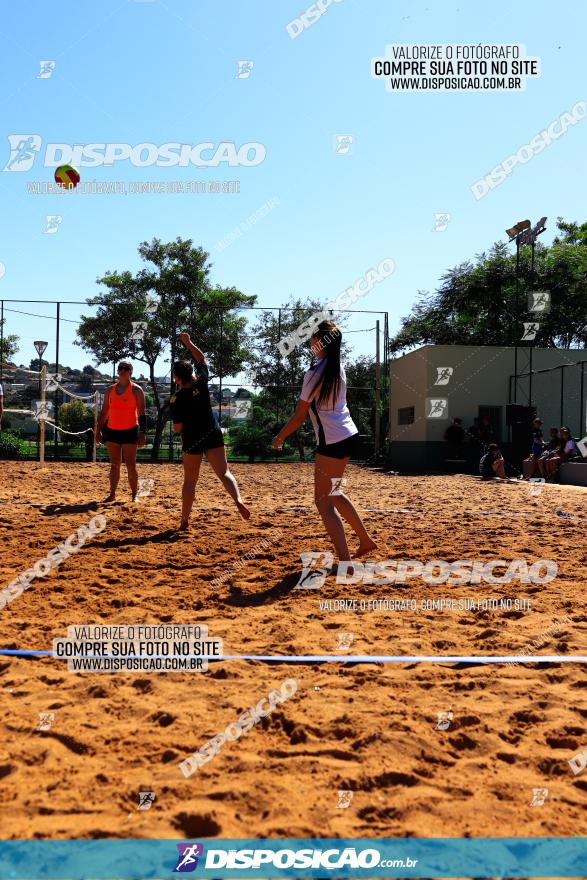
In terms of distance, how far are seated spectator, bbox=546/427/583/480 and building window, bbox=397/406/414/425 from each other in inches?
323

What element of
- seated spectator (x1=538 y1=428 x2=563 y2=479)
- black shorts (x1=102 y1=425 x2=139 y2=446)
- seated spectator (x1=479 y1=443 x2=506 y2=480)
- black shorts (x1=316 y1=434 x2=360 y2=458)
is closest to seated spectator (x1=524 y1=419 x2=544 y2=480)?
seated spectator (x1=538 y1=428 x2=563 y2=479)

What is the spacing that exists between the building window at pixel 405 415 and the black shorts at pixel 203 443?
1724 centimetres

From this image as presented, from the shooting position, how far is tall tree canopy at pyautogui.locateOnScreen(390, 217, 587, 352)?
100 feet

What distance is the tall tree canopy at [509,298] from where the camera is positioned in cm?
3061

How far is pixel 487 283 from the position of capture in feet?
104

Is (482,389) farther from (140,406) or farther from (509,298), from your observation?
(140,406)

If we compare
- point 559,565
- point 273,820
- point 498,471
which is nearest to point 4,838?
point 273,820

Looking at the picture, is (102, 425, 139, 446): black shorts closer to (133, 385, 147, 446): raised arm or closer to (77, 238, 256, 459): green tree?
(133, 385, 147, 446): raised arm

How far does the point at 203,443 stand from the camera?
21.4 ft

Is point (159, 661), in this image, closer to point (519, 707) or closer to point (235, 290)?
point (519, 707)

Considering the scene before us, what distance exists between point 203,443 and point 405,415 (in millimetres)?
18682

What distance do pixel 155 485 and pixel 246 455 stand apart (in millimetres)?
12265

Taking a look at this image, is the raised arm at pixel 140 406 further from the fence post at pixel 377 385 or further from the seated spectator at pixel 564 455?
the fence post at pixel 377 385

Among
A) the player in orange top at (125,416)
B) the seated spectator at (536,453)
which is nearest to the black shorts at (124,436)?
the player in orange top at (125,416)
